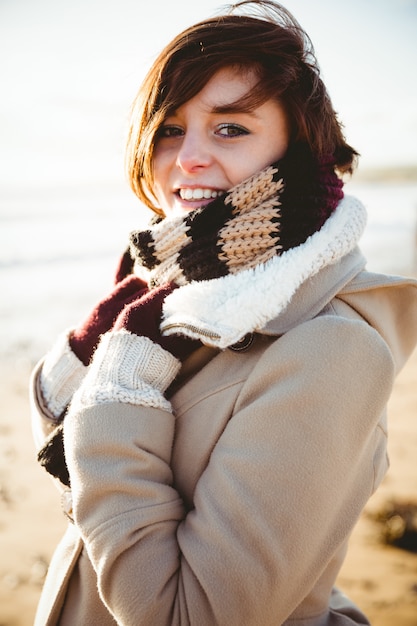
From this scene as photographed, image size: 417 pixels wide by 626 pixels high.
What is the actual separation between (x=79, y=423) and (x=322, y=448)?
23.7 inches

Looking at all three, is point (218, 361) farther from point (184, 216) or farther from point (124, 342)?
point (184, 216)

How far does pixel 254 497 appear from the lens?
1091mm

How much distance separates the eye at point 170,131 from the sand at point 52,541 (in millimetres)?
2666

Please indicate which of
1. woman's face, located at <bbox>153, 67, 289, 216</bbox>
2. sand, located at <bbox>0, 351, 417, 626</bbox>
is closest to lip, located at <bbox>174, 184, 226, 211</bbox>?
woman's face, located at <bbox>153, 67, 289, 216</bbox>

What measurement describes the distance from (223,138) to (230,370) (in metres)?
0.71

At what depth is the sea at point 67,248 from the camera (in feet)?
24.6

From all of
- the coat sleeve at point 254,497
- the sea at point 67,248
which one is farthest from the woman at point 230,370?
the sea at point 67,248

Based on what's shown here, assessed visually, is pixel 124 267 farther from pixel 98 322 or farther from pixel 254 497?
pixel 254 497

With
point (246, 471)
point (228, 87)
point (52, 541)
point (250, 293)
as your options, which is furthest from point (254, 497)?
point (52, 541)

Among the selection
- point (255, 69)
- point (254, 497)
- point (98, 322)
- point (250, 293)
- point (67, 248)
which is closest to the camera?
point (254, 497)

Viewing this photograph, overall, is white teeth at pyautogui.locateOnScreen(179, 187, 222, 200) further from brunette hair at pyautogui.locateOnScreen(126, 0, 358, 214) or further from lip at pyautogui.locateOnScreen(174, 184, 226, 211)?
brunette hair at pyautogui.locateOnScreen(126, 0, 358, 214)

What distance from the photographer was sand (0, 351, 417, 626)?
278 centimetres

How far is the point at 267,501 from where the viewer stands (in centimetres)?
109

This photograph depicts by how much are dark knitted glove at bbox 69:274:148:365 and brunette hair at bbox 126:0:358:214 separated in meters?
0.47
